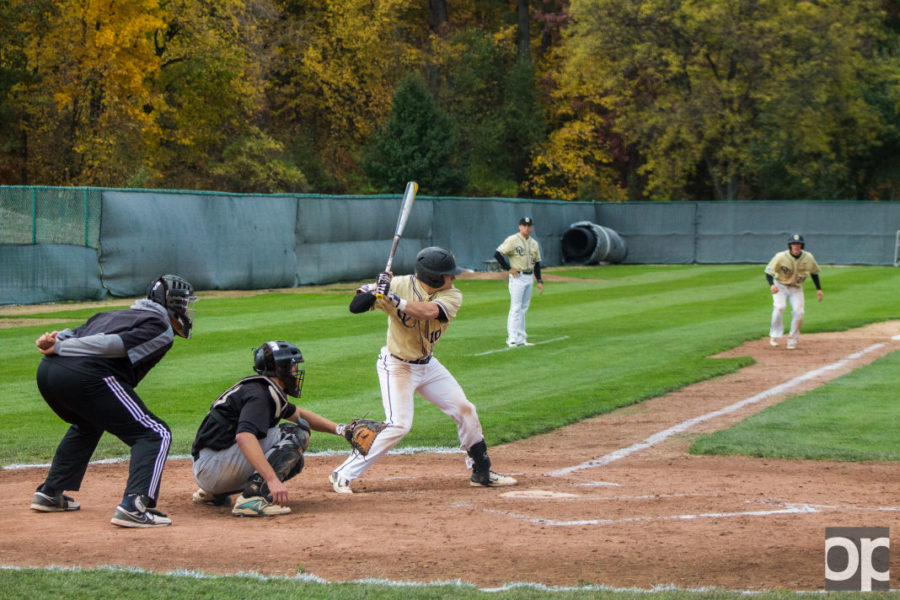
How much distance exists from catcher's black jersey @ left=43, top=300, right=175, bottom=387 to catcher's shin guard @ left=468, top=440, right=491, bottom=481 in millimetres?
2667

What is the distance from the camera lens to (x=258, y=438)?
24.4 ft

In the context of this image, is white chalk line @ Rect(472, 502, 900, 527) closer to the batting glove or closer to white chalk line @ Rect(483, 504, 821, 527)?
white chalk line @ Rect(483, 504, 821, 527)

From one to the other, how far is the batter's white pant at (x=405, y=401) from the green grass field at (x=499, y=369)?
2261mm

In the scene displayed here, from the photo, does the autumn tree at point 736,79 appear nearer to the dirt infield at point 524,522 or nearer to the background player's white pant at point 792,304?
the background player's white pant at point 792,304

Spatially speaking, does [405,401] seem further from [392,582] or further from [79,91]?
[79,91]

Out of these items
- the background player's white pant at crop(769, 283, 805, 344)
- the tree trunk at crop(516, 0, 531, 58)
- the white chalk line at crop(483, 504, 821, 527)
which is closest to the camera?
the white chalk line at crop(483, 504, 821, 527)

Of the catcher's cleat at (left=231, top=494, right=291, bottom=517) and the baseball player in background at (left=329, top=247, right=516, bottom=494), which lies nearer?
the catcher's cleat at (left=231, top=494, right=291, bottom=517)

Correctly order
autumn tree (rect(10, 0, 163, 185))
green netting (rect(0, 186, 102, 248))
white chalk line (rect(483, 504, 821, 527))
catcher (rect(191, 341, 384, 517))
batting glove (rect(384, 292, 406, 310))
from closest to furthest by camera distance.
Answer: white chalk line (rect(483, 504, 821, 527)), catcher (rect(191, 341, 384, 517)), batting glove (rect(384, 292, 406, 310)), green netting (rect(0, 186, 102, 248)), autumn tree (rect(10, 0, 163, 185))

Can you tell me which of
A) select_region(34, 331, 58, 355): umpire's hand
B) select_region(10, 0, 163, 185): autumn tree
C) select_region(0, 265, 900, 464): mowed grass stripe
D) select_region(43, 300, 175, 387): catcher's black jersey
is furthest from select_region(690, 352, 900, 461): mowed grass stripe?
select_region(10, 0, 163, 185): autumn tree

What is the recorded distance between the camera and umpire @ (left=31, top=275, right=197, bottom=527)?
6852 millimetres

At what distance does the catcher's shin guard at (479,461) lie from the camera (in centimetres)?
852

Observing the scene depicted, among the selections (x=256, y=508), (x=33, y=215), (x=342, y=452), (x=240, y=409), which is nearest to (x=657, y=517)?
(x=256, y=508)

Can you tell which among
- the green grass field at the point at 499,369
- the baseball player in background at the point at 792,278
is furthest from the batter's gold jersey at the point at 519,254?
the baseball player in background at the point at 792,278

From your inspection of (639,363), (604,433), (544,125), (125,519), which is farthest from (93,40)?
(125,519)
